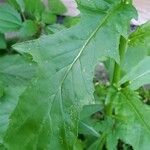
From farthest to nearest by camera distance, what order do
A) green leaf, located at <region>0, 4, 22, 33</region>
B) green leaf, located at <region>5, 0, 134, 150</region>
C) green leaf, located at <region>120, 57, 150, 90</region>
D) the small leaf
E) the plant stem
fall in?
green leaf, located at <region>0, 4, 22, 33</region> < the small leaf < green leaf, located at <region>120, 57, 150, 90</region> < the plant stem < green leaf, located at <region>5, 0, 134, 150</region>

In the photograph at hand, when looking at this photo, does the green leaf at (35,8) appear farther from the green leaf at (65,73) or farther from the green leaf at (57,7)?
the green leaf at (65,73)

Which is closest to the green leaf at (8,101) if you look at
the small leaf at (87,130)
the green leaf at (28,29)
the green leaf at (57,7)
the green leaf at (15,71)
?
the green leaf at (15,71)

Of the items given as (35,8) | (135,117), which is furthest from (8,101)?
(35,8)

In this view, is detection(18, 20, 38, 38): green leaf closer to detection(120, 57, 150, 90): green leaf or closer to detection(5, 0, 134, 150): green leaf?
detection(120, 57, 150, 90): green leaf

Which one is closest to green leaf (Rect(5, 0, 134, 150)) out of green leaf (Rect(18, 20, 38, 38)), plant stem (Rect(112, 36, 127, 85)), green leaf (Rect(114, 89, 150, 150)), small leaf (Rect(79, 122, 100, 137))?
plant stem (Rect(112, 36, 127, 85))

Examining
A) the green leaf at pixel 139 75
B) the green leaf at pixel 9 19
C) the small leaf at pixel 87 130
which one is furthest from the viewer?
the green leaf at pixel 9 19

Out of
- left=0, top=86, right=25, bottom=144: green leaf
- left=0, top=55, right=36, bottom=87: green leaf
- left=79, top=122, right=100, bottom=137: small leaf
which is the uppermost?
left=0, top=55, right=36, bottom=87: green leaf
